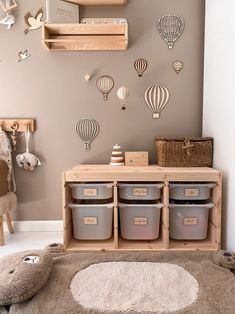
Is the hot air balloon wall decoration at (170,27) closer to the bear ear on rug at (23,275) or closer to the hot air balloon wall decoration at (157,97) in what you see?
the hot air balloon wall decoration at (157,97)

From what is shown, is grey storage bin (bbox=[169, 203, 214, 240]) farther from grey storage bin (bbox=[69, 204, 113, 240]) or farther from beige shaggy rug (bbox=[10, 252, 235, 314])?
grey storage bin (bbox=[69, 204, 113, 240])

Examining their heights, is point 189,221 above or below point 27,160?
below

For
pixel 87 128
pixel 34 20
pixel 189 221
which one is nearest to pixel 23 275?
pixel 189 221

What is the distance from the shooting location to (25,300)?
46.5 inches

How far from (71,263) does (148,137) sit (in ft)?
3.41

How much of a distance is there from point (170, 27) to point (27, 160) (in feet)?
4.62

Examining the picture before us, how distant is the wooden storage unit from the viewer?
1666 mm

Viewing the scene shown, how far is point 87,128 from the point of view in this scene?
2.11m

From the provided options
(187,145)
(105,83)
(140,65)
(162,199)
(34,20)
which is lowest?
(162,199)

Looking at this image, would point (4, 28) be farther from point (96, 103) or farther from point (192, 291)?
point (192, 291)

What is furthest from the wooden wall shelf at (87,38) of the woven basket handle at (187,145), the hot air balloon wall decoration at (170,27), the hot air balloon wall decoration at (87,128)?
the woven basket handle at (187,145)

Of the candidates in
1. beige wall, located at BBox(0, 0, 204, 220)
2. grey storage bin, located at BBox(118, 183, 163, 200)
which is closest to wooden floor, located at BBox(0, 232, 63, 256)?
beige wall, located at BBox(0, 0, 204, 220)

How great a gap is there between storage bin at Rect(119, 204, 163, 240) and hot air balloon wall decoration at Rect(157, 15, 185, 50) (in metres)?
1.20

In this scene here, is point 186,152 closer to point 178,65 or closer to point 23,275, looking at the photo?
point 178,65
